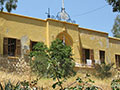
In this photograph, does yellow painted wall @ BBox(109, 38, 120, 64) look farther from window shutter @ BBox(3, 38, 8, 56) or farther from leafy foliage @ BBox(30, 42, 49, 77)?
window shutter @ BBox(3, 38, 8, 56)

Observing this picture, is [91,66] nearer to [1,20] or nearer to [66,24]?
[66,24]

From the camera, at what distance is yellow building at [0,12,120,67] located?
65.1 feet

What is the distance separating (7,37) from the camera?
19.6 meters

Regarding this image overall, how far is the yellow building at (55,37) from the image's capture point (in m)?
19.8

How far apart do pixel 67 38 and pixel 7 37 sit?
645 centimetres

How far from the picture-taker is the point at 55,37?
22.2m

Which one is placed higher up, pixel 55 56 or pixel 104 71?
pixel 55 56

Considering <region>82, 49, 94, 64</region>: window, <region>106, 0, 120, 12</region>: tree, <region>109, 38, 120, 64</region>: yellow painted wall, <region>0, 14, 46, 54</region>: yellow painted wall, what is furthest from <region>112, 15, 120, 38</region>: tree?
<region>106, 0, 120, 12</region>: tree

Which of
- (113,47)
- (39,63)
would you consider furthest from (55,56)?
(113,47)

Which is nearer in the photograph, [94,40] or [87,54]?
[87,54]

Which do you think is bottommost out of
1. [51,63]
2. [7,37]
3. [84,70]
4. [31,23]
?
[84,70]

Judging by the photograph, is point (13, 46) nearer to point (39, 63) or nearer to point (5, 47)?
point (5, 47)

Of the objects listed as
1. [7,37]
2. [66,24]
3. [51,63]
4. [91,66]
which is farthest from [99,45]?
[51,63]

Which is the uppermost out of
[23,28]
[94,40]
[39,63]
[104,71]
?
[23,28]
